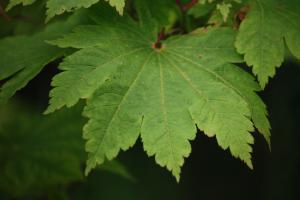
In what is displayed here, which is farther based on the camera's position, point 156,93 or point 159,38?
point 159,38

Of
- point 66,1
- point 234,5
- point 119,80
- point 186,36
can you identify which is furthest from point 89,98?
point 234,5

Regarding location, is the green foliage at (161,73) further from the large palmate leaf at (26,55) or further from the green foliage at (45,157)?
the green foliage at (45,157)

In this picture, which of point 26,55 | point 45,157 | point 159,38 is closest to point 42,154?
point 45,157

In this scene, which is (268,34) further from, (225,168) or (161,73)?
(225,168)

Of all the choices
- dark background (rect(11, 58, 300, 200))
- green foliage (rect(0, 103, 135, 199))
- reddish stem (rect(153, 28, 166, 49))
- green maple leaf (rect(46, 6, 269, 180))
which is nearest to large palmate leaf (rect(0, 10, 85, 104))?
green maple leaf (rect(46, 6, 269, 180))

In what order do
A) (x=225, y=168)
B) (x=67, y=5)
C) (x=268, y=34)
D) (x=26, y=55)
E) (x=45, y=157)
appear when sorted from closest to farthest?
(x=67, y=5) → (x=268, y=34) → (x=26, y=55) → (x=45, y=157) → (x=225, y=168)

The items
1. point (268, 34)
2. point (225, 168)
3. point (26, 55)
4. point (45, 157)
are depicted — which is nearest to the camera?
point (268, 34)

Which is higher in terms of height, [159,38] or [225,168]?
[159,38]

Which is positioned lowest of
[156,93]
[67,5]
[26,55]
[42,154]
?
[42,154]
